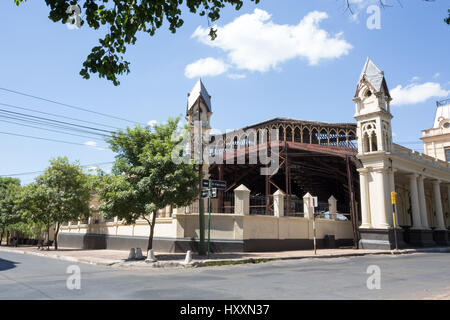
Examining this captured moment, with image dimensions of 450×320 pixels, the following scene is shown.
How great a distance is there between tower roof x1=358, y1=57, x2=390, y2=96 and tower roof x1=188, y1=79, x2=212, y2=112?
12542 mm

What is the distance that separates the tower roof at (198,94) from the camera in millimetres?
22523

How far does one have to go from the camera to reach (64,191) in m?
28.2

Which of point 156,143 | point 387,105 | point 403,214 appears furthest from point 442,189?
point 156,143

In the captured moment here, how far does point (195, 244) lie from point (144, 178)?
5477 millimetres

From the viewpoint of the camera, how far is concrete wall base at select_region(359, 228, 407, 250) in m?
23.2

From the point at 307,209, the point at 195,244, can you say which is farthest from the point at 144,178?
the point at 307,209

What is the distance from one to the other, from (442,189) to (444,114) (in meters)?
12.1

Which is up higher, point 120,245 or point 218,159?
point 218,159

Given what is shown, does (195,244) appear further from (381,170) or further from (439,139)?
(439,139)

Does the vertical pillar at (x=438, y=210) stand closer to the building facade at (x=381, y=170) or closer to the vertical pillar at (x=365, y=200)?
the building facade at (x=381, y=170)

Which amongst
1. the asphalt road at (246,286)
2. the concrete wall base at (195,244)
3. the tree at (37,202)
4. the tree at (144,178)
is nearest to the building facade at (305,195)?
the concrete wall base at (195,244)

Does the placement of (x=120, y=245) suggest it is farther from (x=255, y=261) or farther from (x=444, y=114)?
(x=444, y=114)

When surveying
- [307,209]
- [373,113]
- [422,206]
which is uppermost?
[373,113]

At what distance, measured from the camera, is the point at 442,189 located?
39.7m
